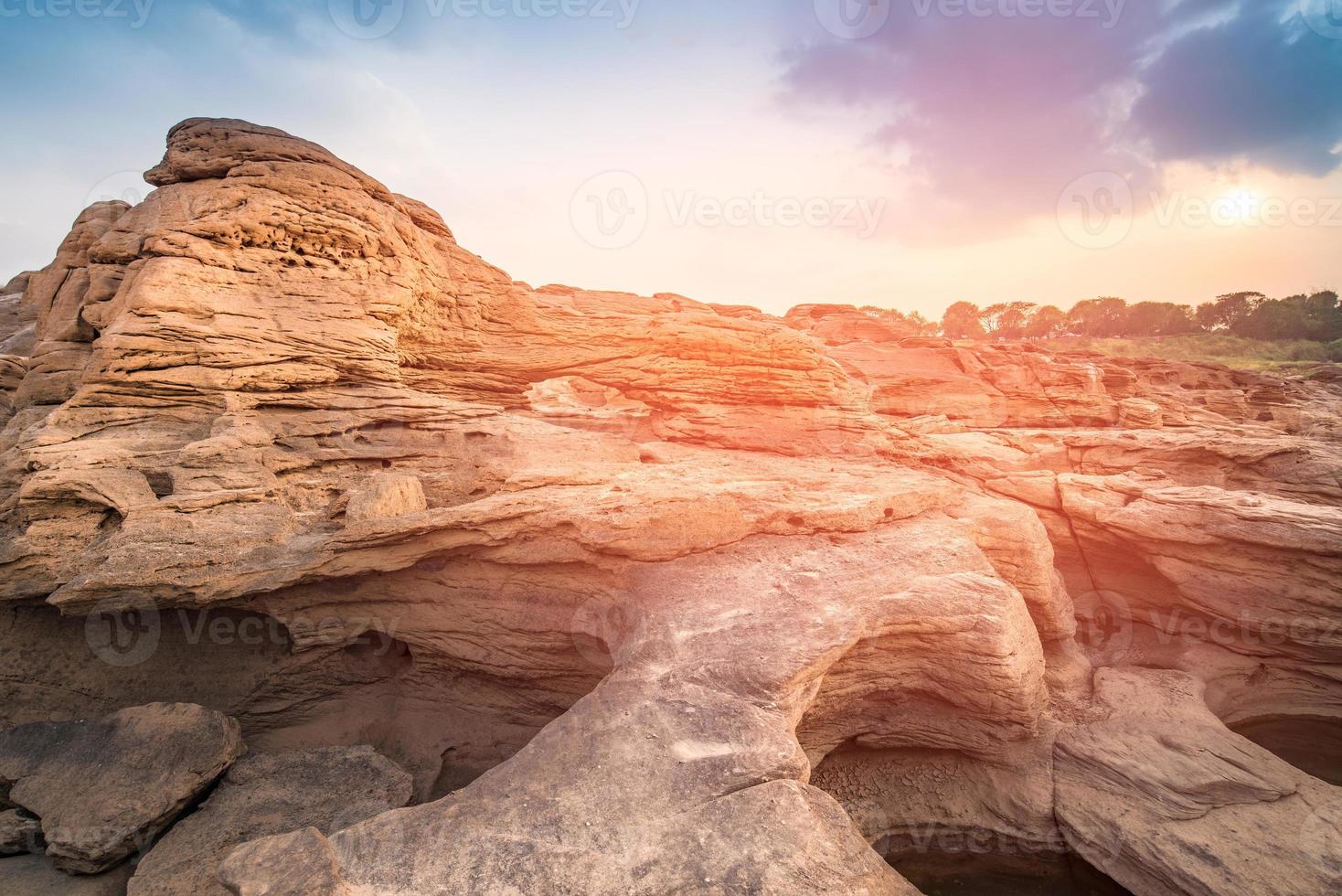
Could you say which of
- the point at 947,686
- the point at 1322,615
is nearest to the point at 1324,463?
the point at 1322,615

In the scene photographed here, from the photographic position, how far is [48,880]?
5988 millimetres

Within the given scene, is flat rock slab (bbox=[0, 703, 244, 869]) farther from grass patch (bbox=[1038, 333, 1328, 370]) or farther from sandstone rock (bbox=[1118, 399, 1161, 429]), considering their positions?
grass patch (bbox=[1038, 333, 1328, 370])

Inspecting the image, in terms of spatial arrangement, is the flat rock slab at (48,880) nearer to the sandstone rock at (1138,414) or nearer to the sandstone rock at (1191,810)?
the sandstone rock at (1191,810)

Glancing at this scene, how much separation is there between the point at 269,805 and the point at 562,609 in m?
4.57

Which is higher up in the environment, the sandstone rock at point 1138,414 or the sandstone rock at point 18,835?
the sandstone rock at point 1138,414

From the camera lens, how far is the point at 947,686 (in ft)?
24.2

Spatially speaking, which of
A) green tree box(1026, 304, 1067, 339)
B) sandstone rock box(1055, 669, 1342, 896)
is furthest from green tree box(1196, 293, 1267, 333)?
sandstone rock box(1055, 669, 1342, 896)

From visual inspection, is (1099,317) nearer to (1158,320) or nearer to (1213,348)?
(1158,320)

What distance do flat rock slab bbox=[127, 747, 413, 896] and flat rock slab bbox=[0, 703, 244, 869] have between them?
0.37 metres

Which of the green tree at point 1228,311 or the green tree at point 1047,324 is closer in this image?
the green tree at point 1228,311

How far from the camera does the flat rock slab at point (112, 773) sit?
613 cm

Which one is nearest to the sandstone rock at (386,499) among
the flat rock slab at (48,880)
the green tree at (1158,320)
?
the flat rock slab at (48,880)

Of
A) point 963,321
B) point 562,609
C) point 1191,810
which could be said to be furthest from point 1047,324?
point 562,609

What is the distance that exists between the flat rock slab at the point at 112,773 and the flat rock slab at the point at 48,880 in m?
0.10
